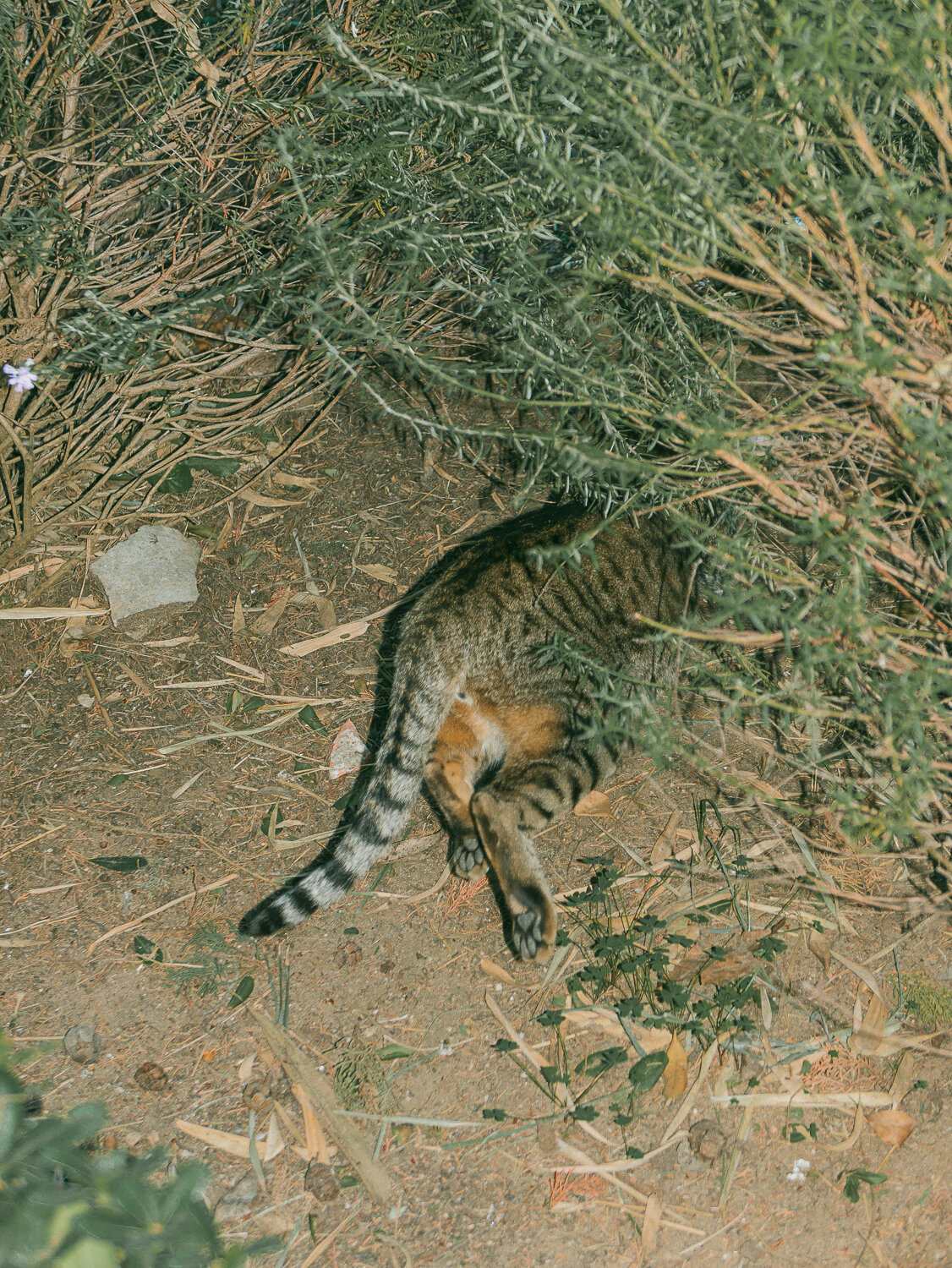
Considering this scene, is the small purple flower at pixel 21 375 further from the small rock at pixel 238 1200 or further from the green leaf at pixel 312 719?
the small rock at pixel 238 1200

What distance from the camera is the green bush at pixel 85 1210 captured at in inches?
45.2

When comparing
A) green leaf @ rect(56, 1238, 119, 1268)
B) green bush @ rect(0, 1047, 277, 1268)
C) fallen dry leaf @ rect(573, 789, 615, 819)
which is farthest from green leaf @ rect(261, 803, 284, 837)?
green leaf @ rect(56, 1238, 119, 1268)

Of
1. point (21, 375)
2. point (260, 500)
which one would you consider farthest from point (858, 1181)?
point (21, 375)

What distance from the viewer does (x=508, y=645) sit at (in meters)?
3.54

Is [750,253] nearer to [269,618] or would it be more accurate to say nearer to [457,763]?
[457,763]

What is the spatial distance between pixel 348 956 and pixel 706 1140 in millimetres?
1199

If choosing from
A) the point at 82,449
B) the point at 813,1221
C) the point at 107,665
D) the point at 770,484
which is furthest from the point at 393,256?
the point at 813,1221

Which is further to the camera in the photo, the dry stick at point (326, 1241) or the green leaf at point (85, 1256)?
the dry stick at point (326, 1241)

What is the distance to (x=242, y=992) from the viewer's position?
3.10 meters

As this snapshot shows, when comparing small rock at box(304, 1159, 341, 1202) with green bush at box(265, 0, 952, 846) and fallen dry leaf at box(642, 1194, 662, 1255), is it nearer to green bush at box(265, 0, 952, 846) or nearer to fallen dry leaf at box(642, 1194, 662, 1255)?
fallen dry leaf at box(642, 1194, 662, 1255)

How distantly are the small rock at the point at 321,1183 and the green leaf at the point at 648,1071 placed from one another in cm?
86

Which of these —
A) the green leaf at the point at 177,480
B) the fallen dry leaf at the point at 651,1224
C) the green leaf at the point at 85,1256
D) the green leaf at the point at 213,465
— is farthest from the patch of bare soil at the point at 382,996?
the green leaf at the point at 85,1256

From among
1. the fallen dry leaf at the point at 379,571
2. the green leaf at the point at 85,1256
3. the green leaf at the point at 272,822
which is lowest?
the green leaf at the point at 272,822

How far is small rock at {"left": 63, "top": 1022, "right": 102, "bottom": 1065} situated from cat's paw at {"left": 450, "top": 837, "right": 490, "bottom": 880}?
48.2 inches
